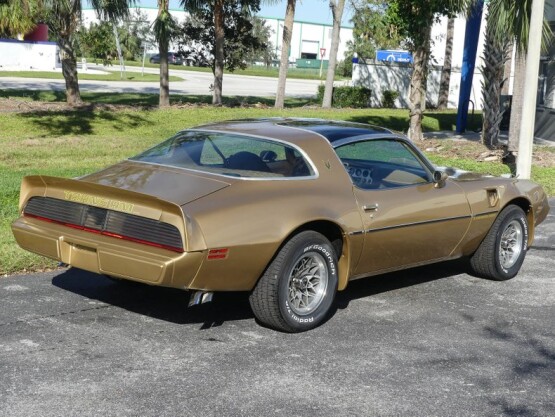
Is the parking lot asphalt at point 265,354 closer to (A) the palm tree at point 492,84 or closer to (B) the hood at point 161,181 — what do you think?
(B) the hood at point 161,181

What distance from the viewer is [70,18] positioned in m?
22.5

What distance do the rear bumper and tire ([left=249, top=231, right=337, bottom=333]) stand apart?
0.61 meters

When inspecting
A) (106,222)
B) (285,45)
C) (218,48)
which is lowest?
(106,222)

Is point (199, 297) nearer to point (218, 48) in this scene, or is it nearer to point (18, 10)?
point (18, 10)

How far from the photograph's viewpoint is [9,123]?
19.0 metres

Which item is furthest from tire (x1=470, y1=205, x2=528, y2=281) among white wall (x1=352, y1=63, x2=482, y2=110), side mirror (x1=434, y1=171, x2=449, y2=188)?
white wall (x1=352, y1=63, x2=482, y2=110)

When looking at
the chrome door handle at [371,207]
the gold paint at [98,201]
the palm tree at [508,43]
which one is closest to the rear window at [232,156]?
the chrome door handle at [371,207]

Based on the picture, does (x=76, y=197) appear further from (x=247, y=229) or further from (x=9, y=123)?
(x=9, y=123)

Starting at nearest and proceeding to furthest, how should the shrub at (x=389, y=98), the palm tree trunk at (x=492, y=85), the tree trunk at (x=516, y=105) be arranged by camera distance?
the tree trunk at (x=516, y=105) → the palm tree trunk at (x=492, y=85) → the shrub at (x=389, y=98)

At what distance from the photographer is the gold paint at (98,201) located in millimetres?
5805

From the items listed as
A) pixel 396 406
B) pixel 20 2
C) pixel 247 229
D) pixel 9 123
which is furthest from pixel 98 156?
pixel 396 406

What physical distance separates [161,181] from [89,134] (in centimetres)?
1315

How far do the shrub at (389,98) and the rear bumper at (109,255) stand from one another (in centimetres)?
2701

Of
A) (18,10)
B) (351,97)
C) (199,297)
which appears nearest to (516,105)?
(199,297)
